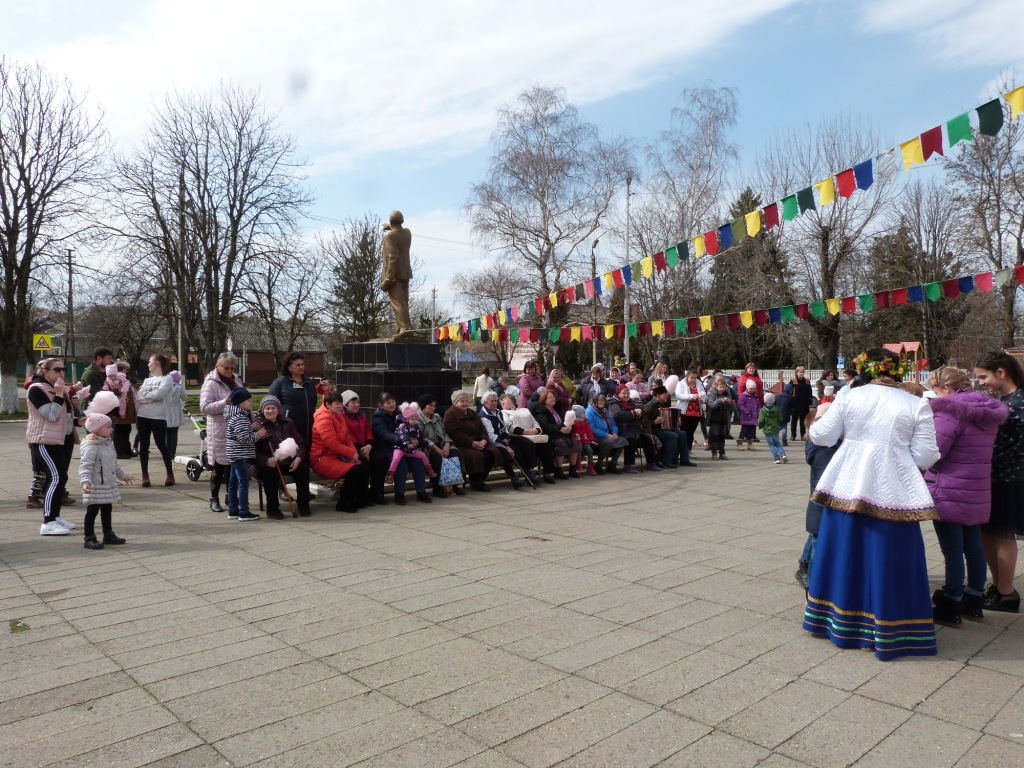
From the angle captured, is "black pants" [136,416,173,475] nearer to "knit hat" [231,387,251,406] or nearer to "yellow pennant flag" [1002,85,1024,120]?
"knit hat" [231,387,251,406]

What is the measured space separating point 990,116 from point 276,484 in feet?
26.3

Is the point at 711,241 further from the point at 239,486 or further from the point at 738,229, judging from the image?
the point at 239,486

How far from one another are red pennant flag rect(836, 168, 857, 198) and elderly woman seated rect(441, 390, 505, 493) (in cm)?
545

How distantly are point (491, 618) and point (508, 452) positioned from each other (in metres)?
5.62

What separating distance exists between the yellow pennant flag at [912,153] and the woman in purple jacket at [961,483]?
4.33m

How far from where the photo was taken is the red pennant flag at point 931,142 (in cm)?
806

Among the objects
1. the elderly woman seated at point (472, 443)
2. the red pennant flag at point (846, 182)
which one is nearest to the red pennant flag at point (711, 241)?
the red pennant flag at point (846, 182)

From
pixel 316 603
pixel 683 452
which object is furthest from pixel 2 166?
pixel 316 603

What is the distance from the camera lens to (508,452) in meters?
10.5

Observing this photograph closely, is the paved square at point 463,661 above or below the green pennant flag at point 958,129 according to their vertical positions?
below

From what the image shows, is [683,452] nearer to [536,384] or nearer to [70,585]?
Answer: [536,384]

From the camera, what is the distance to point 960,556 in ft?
15.9

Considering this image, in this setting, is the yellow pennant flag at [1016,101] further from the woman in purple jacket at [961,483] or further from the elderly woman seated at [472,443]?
the elderly woman seated at [472,443]

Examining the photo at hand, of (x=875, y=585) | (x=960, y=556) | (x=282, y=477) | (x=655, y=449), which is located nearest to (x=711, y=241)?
(x=655, y=449)
